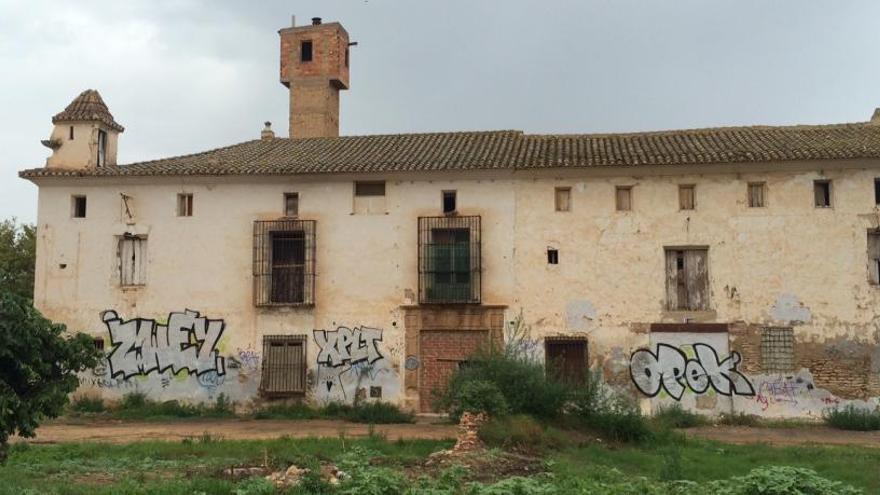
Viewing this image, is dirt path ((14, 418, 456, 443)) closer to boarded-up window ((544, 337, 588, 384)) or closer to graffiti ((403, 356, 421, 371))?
Result: graffiti ((403, 356, 421, 371))

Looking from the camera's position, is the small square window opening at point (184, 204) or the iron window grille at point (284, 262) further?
the small square window opening at point (184, 204)

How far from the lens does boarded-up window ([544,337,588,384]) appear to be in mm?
20844

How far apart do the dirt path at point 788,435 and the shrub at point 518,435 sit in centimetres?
430

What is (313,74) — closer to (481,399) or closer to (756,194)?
(756,194)

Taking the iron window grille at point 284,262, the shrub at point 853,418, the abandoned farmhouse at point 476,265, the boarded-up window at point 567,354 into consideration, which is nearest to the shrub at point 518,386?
the boarded-up window at point 567,354

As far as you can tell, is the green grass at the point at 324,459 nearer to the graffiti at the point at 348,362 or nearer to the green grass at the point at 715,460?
the green grass at the point at 715,460

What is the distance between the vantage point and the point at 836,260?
2023 cm

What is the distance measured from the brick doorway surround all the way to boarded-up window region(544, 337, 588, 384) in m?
1.35

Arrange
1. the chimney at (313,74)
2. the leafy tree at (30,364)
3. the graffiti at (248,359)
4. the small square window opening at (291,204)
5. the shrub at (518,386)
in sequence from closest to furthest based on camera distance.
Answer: the leafy tree at (30,364) < the shrub at (518,386) < the graffiti at (248,359) < the small square window opening at (291,204) < the chimney at (313,74)

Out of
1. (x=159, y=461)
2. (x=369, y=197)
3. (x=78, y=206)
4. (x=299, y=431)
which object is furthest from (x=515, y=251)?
(x=78, y=206)

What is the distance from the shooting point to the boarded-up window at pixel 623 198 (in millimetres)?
21250

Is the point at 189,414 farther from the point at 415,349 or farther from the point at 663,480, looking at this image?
the point at 663,480

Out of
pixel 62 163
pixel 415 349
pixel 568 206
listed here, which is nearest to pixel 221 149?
pixel 62 163

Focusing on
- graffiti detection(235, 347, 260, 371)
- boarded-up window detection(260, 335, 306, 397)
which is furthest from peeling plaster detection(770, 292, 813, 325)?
graffiti detection(235, 347, 260, 371)
